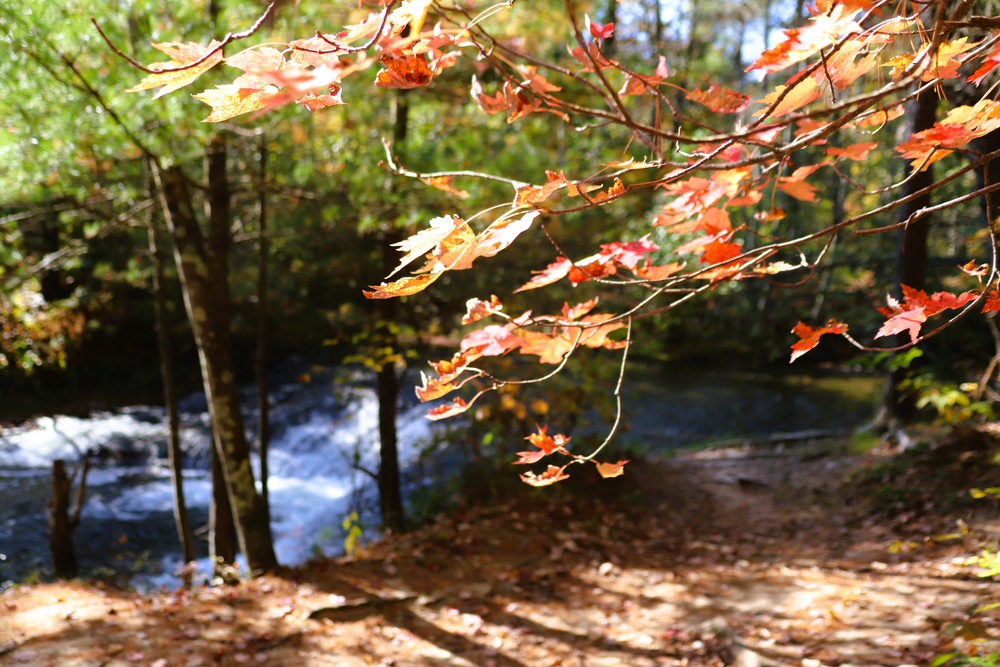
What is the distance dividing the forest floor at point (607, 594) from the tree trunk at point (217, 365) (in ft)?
1.25

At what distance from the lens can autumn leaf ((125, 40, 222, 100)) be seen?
1.03 metres

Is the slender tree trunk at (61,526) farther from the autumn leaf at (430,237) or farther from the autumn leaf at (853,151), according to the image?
the autumn leaf at (853,151)

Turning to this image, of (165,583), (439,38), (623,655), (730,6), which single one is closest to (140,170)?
(165,583)

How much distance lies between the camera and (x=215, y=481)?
6.03 m

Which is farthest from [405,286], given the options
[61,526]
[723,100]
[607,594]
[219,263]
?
[61,526]

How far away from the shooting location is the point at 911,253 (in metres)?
6.00

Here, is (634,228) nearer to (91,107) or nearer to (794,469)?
(794,469)

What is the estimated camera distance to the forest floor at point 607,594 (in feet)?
11.6

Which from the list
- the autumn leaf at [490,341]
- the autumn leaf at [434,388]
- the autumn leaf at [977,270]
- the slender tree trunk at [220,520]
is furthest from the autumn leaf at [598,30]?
the slender tree trunk at [220,520]

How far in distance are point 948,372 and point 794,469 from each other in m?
1.99

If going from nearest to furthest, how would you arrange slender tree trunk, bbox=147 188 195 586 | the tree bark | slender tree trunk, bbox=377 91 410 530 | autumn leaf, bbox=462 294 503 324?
autumn leaf, bbox=462 294 503 324 → the tree bark → slender tree trunk, bbox=147 188 195 586 → slender tree trunk, bbox=377 91 410 530

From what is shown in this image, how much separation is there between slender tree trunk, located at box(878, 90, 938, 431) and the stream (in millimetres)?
2689

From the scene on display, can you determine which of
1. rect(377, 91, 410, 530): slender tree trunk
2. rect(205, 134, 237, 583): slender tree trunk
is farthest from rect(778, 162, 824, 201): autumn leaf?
rect(377, 91, 410, 530): slender tree trunk

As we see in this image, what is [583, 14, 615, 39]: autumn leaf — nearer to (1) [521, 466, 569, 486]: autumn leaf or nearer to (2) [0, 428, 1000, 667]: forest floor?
(1) [521, 466, 569, 486]: autumn leaf
